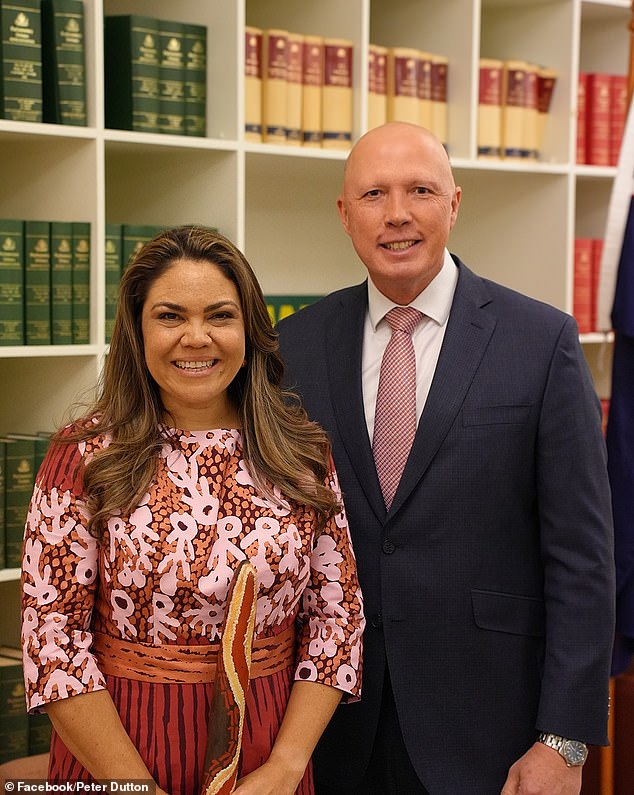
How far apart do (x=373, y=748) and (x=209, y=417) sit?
706 millimetres

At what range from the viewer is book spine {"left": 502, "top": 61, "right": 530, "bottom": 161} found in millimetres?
3279

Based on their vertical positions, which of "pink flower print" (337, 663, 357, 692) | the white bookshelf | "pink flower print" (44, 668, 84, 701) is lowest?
"pink flower print" (337, 663, 357, 692)

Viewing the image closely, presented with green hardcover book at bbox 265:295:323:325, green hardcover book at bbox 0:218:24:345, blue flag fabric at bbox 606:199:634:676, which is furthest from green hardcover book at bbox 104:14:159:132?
blue flag fabric at bbox 606:199:634:676

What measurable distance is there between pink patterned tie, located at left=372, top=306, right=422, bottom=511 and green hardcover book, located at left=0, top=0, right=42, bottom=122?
3.34 feet

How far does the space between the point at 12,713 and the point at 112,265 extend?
3.52 ft

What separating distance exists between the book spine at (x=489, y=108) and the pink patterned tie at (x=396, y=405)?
4.52ft

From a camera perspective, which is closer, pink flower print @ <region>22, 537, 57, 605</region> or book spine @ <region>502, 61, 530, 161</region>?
pink flower print @ <region>22, 537, 57, 605</region>

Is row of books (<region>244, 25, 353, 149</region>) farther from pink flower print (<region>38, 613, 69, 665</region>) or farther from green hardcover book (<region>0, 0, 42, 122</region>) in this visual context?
pink flower print (<region>38, 613, 69, 665</region>)

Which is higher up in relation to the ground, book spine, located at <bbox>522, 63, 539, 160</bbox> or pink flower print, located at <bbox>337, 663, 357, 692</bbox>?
book spine, located at <bbox>522, 63, 539, 160</bbox>

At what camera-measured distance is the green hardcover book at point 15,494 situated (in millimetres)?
2553

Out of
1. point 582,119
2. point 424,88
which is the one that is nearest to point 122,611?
point 424,88

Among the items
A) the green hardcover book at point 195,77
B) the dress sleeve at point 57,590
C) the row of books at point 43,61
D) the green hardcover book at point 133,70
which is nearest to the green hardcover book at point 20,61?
the row of books at point 43,61

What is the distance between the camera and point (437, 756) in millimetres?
1939

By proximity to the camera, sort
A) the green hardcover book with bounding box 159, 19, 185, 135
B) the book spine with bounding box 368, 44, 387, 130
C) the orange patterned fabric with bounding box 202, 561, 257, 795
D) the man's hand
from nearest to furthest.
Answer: the orange patterned fabric with bounding box 202, 561, 257, 795 < the man's hand < the green hardcover book with bounding box 159, 19, 185, 135 < the book spine with bounding box 368, 44, 387, 130
